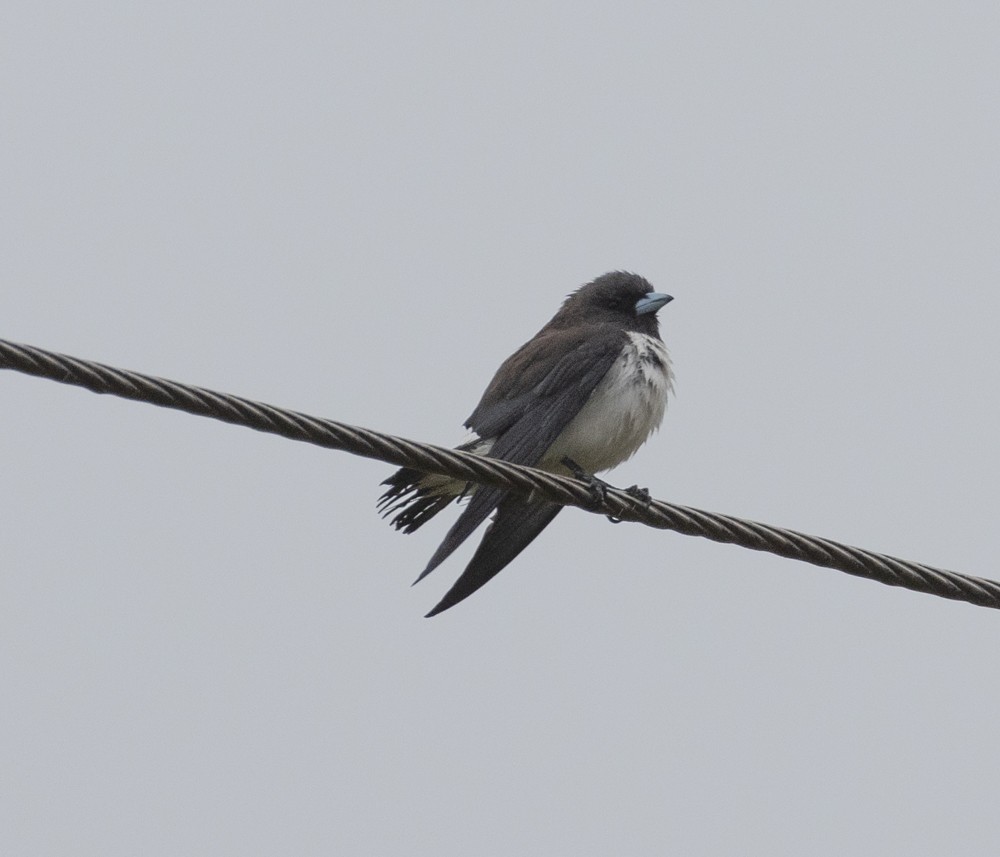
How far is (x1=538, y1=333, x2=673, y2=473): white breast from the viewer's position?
765 cm

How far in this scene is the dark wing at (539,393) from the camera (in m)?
7.41

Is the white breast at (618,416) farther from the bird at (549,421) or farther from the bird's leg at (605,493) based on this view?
the bird's leg at (605,493)

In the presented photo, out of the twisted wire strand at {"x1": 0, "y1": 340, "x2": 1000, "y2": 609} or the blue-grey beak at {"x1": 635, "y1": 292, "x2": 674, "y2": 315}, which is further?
the blue-grey beak at {"x1": 635, "y1": 292, "x2": 674, "y2": 315}

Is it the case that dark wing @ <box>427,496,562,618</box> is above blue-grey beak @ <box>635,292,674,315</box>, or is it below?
below

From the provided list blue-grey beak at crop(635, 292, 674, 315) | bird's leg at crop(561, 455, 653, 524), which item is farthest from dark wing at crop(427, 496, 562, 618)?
blue-grey beak at crop(635, 292, 674, 315)

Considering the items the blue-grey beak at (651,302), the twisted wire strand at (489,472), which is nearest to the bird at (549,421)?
the blue-grey beak at (651,302)

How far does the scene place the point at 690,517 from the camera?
5203 mm

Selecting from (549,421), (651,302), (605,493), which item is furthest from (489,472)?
(651,302)

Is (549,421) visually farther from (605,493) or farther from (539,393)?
(605,493)

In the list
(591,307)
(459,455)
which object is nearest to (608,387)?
(591,307)

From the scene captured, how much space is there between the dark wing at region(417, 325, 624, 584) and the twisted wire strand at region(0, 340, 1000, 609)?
1.55m

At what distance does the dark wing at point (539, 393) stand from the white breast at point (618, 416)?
0.07m

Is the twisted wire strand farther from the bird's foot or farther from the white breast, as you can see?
the white breast

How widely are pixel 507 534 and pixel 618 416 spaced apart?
2.42 feet
